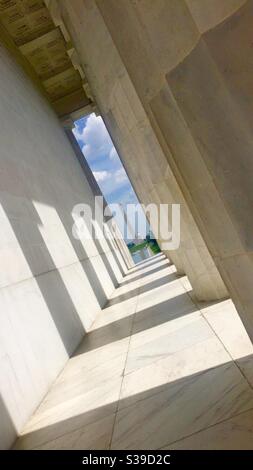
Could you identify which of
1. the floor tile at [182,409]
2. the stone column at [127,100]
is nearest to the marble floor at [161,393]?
the floor tile at [182,409]

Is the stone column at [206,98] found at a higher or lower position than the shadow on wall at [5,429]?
higher

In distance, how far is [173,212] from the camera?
6426 millimetres

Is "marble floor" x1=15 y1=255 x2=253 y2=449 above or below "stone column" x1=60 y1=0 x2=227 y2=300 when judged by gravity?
below

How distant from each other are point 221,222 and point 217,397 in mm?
1452

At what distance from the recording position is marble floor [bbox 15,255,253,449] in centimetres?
253

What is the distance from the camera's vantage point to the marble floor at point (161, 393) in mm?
2531

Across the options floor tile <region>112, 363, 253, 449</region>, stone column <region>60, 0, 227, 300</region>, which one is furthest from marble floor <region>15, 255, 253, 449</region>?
stone column <region>60, 0, 227, 300</region>

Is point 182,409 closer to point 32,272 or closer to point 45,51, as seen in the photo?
point 32,272

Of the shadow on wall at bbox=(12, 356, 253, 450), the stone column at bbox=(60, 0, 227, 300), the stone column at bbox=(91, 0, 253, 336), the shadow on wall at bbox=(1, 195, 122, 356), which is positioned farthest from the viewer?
the shadow on wall at bbox=(1, 195, 122, 356)

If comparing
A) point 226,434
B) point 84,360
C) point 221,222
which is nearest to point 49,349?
point 84,360

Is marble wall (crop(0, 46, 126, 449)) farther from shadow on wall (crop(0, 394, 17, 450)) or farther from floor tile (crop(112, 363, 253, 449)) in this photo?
floor tile (crop(112, 363, 253, 449))

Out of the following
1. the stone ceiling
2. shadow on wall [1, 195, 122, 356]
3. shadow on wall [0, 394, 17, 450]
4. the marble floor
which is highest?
the stone ceiling

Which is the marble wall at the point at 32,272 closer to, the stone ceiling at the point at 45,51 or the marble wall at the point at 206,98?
the marble wall at the point at 206,98

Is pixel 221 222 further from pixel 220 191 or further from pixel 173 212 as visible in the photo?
pixel 173 212
